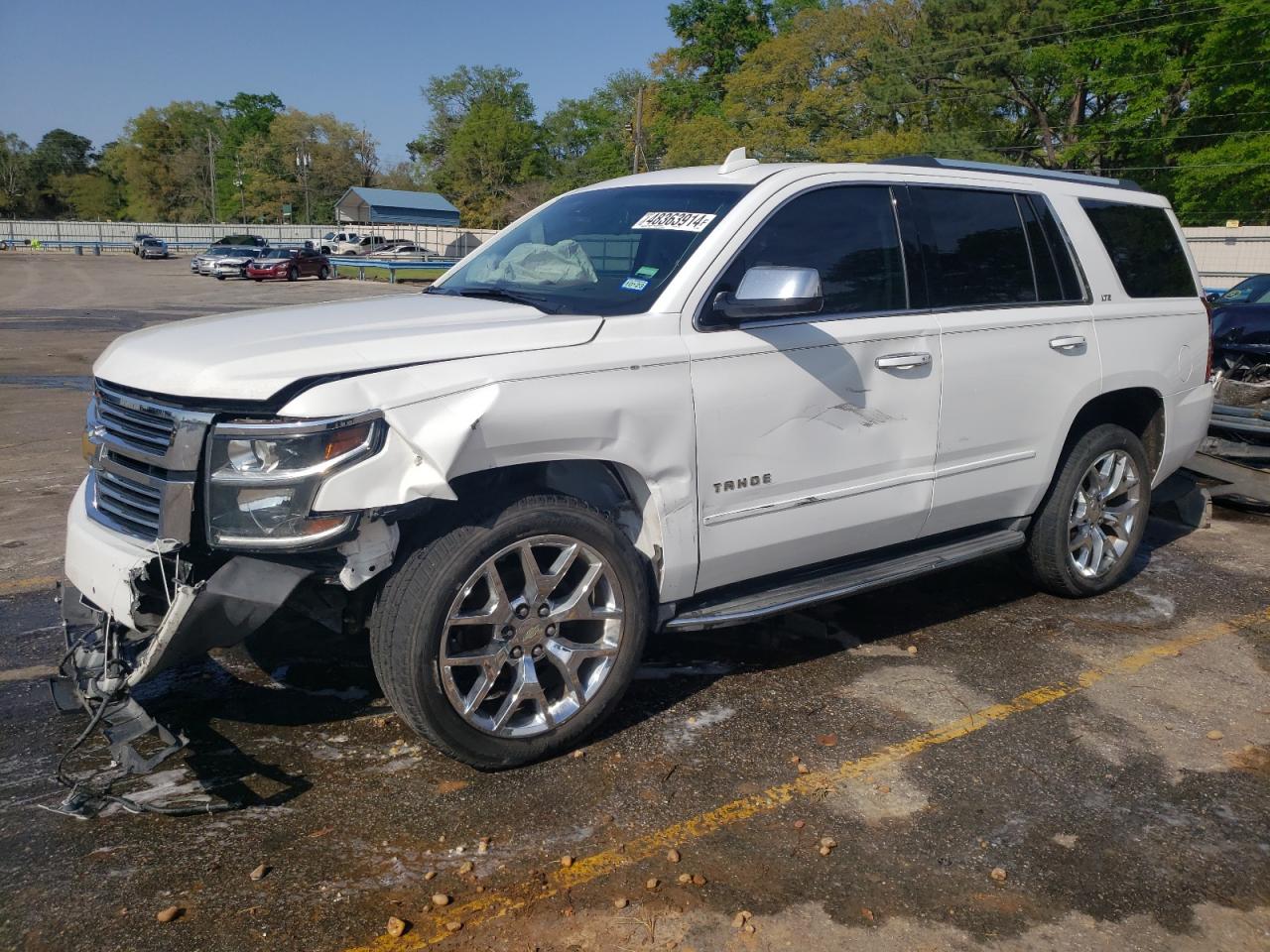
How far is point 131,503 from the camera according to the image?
3.36 m

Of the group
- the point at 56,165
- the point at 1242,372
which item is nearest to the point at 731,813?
the point at 1242,372

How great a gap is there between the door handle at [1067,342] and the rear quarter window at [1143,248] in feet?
1.84

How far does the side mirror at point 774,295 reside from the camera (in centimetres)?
363

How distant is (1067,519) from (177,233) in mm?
77122

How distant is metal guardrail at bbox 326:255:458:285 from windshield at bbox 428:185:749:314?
3741 cm

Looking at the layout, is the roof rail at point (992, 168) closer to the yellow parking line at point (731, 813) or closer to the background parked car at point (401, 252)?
the yellow parking line at point (731, 813)

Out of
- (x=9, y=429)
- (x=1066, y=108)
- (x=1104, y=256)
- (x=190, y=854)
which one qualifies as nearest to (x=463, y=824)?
(x=190, y=854)

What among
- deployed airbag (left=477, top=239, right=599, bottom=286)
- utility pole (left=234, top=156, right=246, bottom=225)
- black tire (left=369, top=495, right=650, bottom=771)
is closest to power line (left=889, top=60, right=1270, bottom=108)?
deployed airbag (left=477, top=239, right=599, bottom=286)

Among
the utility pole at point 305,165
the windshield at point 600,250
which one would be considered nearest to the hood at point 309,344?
the windshield at point 600,250

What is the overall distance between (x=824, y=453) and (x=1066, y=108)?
172 ft

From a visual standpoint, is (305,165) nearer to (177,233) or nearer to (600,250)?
(177,233)

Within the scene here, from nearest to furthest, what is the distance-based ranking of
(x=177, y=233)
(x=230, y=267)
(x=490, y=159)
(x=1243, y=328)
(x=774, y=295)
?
1. (x=774, y=295)
2. (x=1243, y=328)
3. (x=230, y=267)
4. (x=177, y=233)
5. (x=490, y=159)

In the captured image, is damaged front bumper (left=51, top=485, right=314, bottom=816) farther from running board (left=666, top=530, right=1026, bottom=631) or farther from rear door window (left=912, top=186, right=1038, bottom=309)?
rear door window (left=912, top=186, right=1038, bottom=309)

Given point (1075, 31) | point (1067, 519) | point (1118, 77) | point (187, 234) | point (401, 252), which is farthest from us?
point (187, 234)
